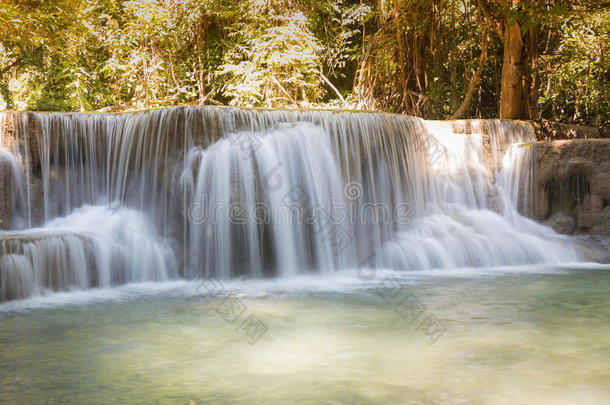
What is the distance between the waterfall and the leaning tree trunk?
145 inches

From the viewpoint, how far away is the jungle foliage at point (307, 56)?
45.6ft

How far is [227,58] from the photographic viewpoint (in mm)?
17828

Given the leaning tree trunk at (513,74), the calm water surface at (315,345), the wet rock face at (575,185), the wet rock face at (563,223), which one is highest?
the leaning tree trunk at (513,74)

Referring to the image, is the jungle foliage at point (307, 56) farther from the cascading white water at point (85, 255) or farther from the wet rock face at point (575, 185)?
the cascading white water at point (85, 255)

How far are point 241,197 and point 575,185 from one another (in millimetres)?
5539

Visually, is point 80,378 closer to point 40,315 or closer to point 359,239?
point 40,315

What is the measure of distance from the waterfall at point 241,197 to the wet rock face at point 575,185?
0.39 m

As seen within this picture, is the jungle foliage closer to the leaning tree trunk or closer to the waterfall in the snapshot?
the leaning tree trunk

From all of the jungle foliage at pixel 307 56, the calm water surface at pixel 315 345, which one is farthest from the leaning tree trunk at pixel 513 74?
the calm water surface at pixel 315 345

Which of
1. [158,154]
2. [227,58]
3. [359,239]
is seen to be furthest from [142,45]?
[359,239]

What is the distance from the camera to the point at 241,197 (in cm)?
857

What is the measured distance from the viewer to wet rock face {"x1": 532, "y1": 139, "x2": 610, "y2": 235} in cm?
1009

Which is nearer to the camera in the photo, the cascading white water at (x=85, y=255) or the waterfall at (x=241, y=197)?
the cascading white water at (x=85, y=255)

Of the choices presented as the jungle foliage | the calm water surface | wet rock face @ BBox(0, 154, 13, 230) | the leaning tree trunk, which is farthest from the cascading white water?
the leaning tree trunk
